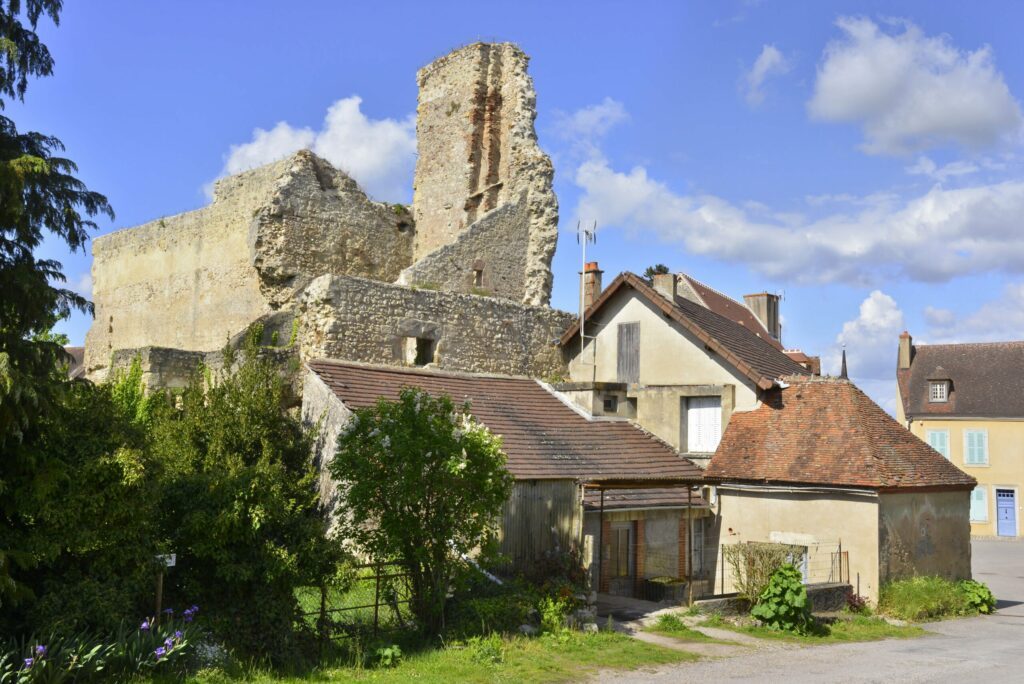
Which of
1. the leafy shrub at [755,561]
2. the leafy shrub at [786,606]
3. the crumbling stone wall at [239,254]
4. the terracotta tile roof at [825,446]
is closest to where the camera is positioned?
the leafy shrub at [786,606]

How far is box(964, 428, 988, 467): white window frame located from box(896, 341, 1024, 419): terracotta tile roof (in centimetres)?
58

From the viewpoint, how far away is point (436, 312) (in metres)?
19.1

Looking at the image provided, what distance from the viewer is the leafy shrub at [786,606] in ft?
47.1

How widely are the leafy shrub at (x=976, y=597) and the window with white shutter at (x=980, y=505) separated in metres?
18.4

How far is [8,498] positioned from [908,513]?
14399mm

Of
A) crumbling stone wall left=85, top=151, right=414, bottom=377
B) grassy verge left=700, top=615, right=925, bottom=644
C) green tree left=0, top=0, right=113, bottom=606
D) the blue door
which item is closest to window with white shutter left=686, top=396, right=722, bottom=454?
grassy verge left=700, top=615, right=925, bottom=644

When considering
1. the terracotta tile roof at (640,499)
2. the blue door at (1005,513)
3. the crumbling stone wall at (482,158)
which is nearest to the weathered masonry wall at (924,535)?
the terracotta tile roof at (640,499)

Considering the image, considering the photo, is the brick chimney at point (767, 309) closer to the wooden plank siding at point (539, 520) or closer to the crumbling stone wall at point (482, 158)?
the crumbling stone wall at point (482, 158)

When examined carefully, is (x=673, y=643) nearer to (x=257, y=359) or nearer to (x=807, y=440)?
(x=807, y=440)

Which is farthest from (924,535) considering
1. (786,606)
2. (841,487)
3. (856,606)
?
(786,606)

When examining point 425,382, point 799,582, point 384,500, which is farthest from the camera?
point 425,382

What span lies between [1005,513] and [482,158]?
2365 centimetres

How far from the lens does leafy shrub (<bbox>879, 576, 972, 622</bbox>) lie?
16.0m

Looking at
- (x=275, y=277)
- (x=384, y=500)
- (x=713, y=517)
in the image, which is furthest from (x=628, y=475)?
(x=275, y=277)
